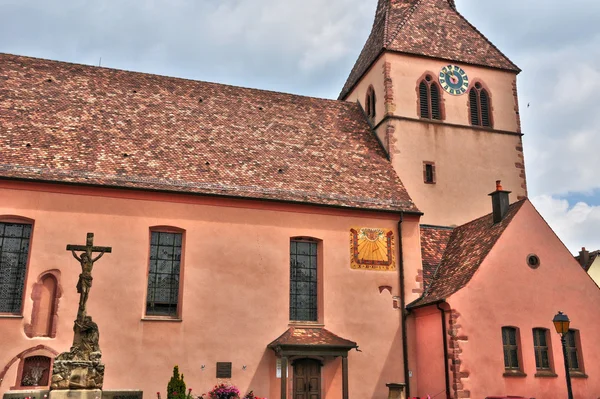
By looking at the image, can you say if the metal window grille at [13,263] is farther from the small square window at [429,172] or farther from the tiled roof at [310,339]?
the small square window at [429,172]

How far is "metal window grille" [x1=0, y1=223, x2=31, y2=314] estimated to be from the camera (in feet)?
58.7

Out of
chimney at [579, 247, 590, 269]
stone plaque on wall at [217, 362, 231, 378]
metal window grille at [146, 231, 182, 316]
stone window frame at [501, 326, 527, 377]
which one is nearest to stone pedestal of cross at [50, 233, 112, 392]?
metal window grille at [146, 231, 182, 316]

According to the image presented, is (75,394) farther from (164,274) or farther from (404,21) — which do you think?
(404,21)

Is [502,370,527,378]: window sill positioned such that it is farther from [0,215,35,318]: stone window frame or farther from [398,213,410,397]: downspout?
[0,215,35,318]: stone window frame

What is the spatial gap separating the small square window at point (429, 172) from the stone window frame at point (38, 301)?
14435mm

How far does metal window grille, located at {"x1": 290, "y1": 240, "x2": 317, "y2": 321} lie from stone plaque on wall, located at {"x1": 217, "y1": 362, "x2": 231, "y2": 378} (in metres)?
2.76

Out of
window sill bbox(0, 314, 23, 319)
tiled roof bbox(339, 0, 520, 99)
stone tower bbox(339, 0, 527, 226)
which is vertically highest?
tiled roof bbox(339, 0, 520, 99)

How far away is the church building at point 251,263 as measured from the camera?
60.1 ft

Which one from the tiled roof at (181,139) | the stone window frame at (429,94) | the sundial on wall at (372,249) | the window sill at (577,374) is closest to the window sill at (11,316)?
the tiled roof at (181,139)

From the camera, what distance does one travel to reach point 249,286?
1995 cm

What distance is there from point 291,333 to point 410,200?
22.3 feet

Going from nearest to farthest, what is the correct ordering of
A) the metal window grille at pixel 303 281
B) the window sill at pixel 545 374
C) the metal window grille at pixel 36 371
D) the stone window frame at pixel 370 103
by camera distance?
1. the metal window grille at pixel 36 371
2. the window sill at pixel 545 374
3. the metal window grille at pixel 303 281
4. the stone window frame at pixel 370 103

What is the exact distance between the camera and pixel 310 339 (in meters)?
19.6

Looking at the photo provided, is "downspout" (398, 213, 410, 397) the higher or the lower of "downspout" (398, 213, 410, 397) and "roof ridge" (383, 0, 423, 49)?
the lower
